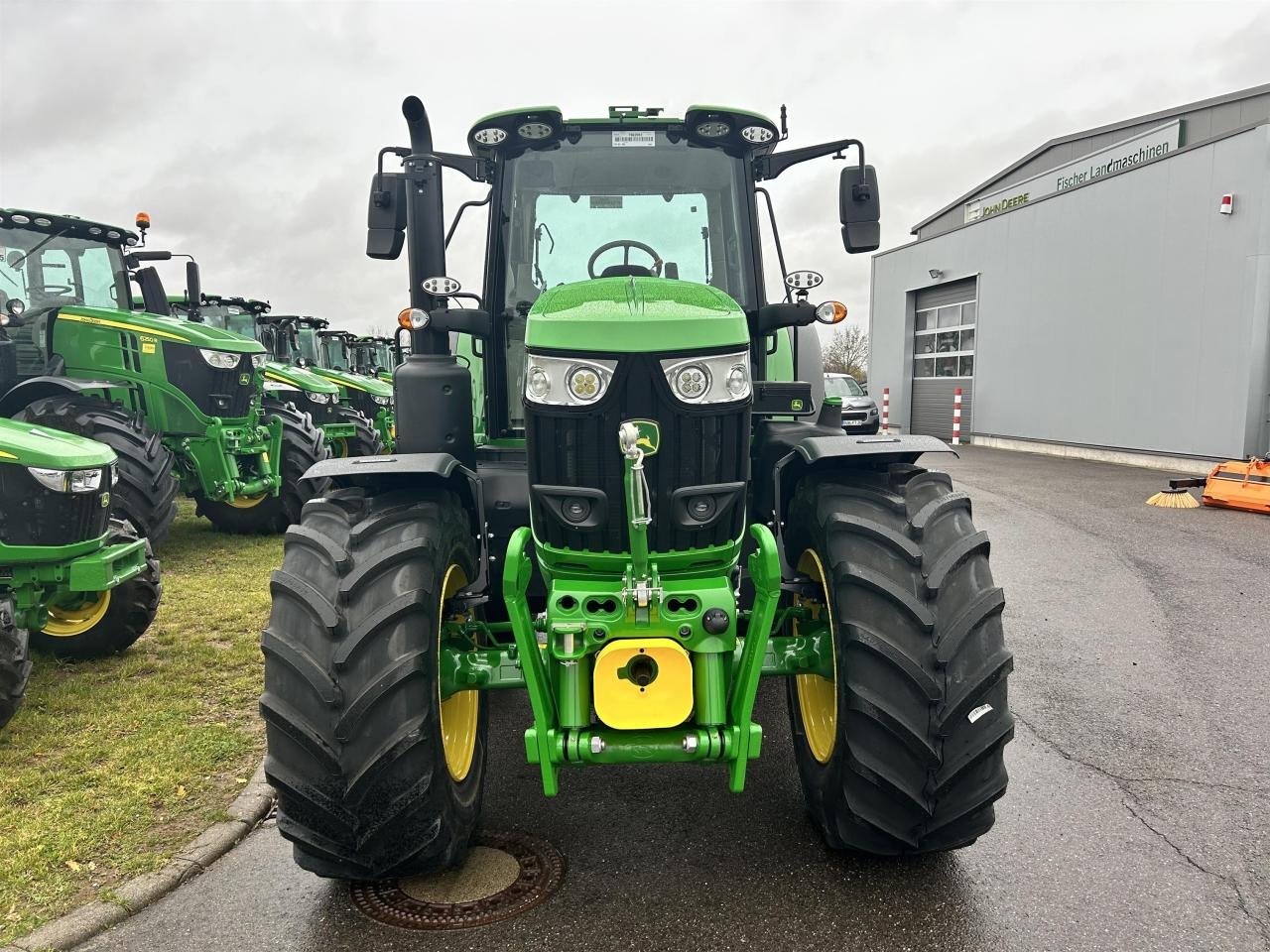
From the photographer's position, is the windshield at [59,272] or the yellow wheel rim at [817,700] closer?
the yellow wheel rim at [817,700]

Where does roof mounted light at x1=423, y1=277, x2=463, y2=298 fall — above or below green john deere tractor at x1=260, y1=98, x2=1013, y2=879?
above

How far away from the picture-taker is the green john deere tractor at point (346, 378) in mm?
14453

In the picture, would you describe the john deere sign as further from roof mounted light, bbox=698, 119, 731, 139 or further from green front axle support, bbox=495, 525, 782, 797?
green front axle support, bbox=495, 525, 782, 797

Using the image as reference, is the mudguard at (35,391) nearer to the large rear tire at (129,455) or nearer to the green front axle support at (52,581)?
the large rear tire at (129,455)

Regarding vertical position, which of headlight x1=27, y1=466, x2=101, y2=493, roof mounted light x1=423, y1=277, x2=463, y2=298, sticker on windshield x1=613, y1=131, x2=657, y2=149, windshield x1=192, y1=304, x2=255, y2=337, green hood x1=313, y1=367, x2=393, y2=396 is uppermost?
sticker on windshield x1=613, y1=131, x2=657, y2=149

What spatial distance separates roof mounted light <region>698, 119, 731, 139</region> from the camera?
3.79m

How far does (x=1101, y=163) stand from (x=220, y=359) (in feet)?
63.5

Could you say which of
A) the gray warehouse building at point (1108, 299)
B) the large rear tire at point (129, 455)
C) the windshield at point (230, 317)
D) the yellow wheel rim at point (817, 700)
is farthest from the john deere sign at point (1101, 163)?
the yellow wheel rim at point (817, 700)

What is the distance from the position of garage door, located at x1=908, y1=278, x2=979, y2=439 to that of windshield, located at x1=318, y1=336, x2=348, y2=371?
14.1 metres

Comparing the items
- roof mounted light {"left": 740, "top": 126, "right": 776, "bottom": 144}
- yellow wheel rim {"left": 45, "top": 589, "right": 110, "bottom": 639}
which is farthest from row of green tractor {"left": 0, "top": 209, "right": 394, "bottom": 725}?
roof mounted light {"left": 740, "top": 126, "right": 776, "bottom": 144}

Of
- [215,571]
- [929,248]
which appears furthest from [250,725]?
[929,248]

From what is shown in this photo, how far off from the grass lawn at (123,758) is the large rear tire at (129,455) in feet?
4.35

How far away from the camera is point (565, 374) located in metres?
2.71

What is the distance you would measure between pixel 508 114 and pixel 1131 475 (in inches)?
500
